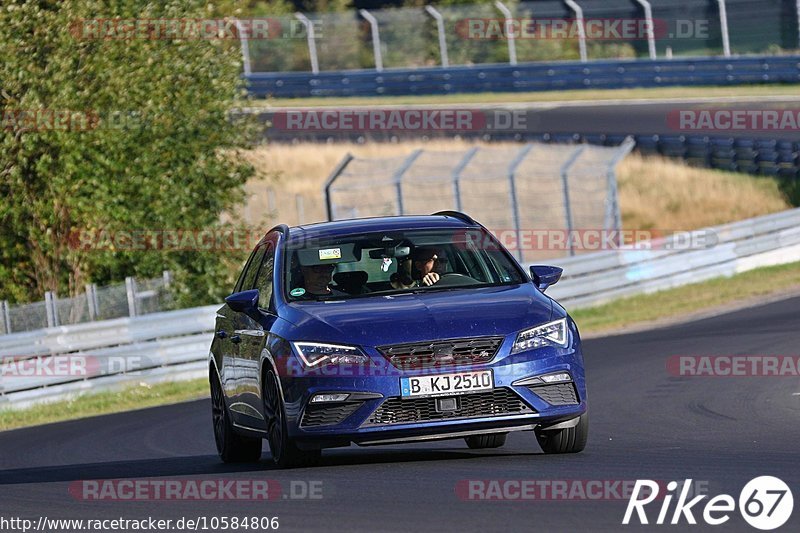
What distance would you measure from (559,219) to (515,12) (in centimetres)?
1786

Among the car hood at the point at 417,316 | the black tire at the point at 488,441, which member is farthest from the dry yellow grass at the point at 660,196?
the car hood at the point at 417,316

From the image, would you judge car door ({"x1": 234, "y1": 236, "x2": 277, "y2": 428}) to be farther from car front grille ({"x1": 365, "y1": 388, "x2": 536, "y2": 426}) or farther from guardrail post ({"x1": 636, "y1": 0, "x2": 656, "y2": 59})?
guardrail post ({"x1": 636, "y1": 0, "x2": 656, "y2": 59})

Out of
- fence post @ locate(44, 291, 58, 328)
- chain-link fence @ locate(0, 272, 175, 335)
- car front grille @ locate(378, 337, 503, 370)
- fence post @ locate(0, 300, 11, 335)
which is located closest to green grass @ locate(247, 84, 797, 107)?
chain-link fence @ locate(0, 272, 175, 335)

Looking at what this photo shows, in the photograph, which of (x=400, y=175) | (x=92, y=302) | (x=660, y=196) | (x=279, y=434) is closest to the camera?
(x=279, y=434)

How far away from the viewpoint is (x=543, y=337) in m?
9.58

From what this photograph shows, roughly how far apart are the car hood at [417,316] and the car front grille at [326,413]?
374 millimetres

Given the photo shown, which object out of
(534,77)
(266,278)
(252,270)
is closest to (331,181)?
(252,270)

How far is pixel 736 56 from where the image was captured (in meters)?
43.6

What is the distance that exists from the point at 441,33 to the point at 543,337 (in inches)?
1534

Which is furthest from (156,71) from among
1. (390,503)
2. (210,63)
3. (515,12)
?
(515,12)

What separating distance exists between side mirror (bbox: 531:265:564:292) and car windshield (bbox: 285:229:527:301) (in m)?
0.10

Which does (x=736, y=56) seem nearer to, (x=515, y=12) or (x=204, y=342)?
(x=515, y=12)

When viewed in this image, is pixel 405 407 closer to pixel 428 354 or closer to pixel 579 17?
pixel 428 354

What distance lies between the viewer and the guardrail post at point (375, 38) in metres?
47.7
